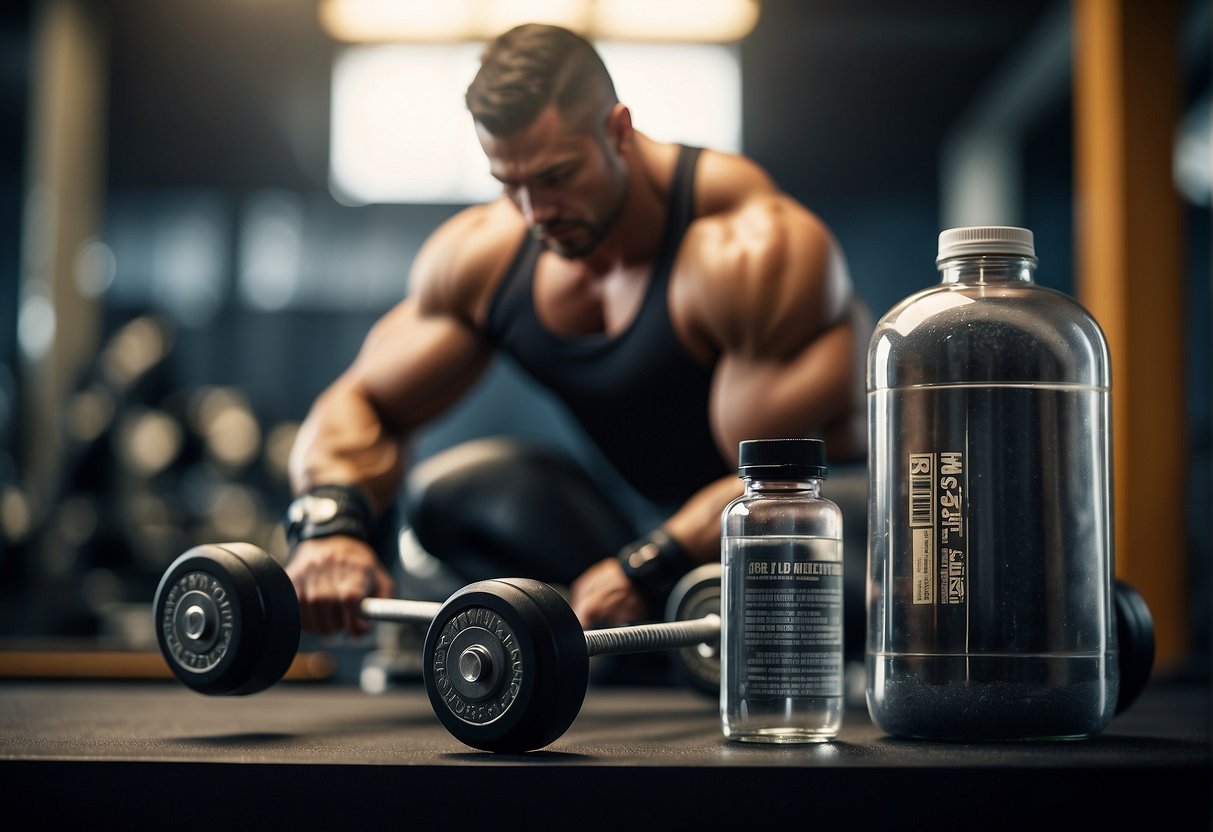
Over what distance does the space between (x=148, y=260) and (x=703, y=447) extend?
578 cm

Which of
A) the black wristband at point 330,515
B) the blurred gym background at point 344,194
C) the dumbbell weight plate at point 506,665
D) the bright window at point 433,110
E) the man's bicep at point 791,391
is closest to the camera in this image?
the dumbbell weight plate at point 506,665

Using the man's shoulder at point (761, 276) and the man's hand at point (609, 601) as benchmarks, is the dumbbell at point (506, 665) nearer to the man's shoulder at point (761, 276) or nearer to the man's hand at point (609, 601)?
the man's hand at point (609, 601)

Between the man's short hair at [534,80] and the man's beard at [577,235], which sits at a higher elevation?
the man's short hair at [534,80]

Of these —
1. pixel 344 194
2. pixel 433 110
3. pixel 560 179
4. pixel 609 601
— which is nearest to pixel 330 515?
pixel 609 601

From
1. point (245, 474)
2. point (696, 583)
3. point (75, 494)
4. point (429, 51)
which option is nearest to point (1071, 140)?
point (429, 51)

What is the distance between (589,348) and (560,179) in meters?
0.34

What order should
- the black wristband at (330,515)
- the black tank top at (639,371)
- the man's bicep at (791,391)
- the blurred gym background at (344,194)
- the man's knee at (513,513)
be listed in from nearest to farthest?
the black wristband at (330,515) < the man's bicep at (791,391) < the black tank top at (639,371) < the man's knee at (513,513) < the blurred gym background at (344,194)

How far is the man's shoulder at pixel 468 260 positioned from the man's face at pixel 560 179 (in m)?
0.23

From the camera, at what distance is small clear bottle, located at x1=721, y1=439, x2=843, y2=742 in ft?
2.89

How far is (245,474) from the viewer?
4.86 m

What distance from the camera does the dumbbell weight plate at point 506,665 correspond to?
806 millimetres

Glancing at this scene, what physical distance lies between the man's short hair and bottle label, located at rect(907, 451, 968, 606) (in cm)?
59

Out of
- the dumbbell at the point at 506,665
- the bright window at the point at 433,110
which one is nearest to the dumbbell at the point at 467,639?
the dumbbell at the point at 506,665

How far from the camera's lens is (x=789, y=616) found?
880 mm
